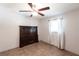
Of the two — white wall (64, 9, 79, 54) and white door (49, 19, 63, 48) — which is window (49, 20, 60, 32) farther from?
white wall (64, 9, 79, 54)

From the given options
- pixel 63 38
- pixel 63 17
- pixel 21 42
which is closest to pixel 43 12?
pixel 63 17

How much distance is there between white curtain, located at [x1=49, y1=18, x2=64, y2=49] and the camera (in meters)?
2.03

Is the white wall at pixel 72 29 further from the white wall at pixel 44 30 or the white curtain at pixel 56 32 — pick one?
the white wall at pixel 44 30

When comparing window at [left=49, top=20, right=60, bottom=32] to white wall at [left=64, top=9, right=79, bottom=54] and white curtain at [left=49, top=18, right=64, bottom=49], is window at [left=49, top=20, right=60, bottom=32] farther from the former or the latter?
white wall at [left=64, top=9, right=79, bottom=54]

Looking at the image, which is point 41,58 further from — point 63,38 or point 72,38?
point 63,38

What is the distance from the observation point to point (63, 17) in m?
2.21

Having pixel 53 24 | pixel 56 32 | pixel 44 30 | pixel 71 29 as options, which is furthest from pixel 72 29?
pixel 44 30

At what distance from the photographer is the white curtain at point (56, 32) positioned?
203cm

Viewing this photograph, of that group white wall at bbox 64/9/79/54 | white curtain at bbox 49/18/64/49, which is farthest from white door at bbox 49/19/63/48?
white wall at bbox 64/9/79/54

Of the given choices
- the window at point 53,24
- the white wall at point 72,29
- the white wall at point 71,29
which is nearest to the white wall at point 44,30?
the white wall at point 71,29

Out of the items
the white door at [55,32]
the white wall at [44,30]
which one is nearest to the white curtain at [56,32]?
the white door at [55,32]

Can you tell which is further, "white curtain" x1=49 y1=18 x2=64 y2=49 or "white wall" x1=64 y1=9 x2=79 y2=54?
"white curtain" x1=49 y1=18 x2=64 y2=49

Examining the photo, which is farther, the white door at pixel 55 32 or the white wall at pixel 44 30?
the white door at pixel 55 32

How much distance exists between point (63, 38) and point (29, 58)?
1997mm
